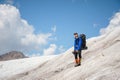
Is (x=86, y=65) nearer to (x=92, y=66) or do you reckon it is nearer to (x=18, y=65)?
(x=92, y=66)

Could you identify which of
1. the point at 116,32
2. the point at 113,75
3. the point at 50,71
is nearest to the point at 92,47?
the point at 116,32

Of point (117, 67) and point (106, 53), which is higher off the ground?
point (106, 53)

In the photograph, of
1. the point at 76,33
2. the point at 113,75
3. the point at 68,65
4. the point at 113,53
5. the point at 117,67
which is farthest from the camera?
the point at 68,65

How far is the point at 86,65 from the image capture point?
1756 cm

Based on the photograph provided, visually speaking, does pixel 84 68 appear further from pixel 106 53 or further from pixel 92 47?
pixel 92 47

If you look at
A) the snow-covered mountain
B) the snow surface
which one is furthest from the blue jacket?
the snow surface

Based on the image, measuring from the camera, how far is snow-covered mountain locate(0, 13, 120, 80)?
586 inches

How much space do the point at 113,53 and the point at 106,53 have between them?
1.06 metres

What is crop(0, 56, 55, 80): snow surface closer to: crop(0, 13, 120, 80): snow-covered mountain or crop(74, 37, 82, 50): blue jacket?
crop(0, 13, 120, 80): snow-covered mountain

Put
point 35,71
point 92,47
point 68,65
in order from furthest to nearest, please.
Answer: point 35,71 → point 92,47 → point 68,65

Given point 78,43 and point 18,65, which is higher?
point 18,65

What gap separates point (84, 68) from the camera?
55.6ft

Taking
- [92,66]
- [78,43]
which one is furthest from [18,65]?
[92,66]

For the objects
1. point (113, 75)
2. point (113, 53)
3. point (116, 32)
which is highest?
point (116, 32)
